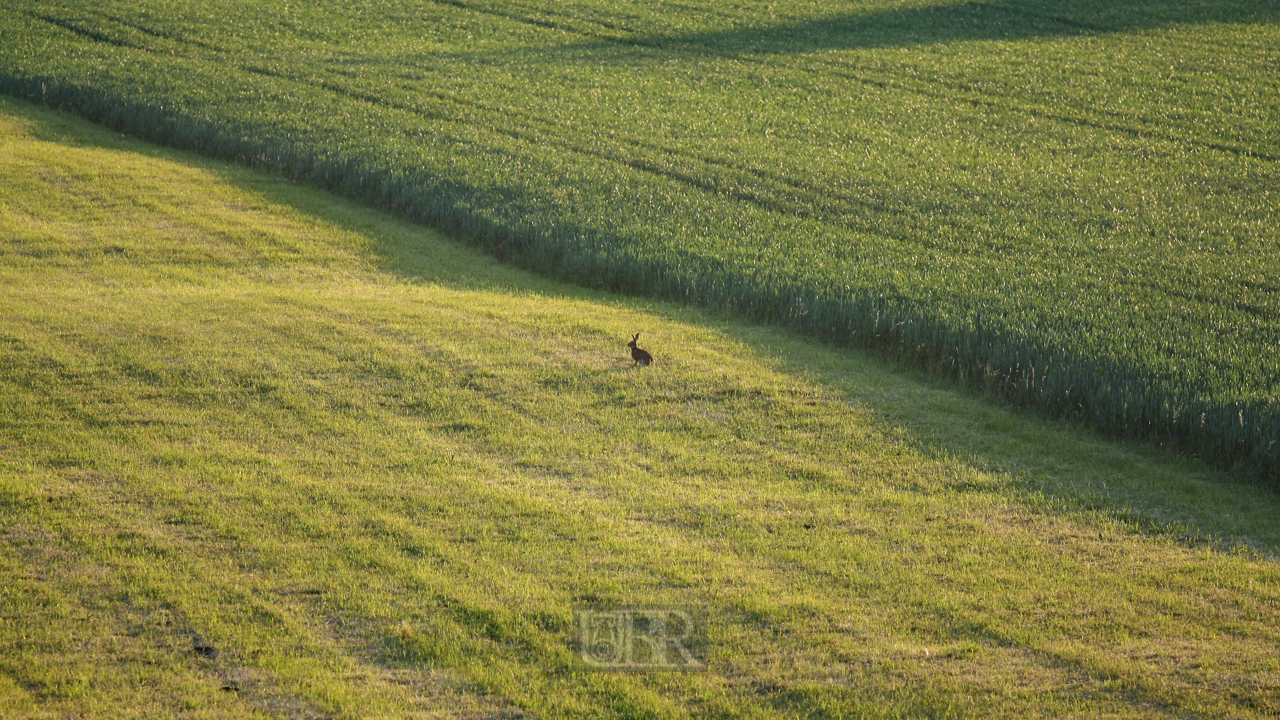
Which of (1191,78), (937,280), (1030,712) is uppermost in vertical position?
(1191,78)

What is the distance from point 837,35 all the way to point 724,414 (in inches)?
1082

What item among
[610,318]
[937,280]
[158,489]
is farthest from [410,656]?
[937,280]

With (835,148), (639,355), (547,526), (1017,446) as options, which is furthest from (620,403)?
(835,148)

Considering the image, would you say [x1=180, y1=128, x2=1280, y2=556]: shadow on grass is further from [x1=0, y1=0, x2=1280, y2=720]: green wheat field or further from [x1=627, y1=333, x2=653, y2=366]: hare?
[x1=627, y1=333, x2=653, y2=366]: hare

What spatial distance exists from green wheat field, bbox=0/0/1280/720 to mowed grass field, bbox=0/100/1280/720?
0.14 feet

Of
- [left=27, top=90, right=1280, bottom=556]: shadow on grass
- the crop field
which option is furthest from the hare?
the crop field

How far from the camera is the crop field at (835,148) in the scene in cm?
1330

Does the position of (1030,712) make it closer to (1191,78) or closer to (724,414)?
(724,414)

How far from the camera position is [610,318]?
14625 millimetres

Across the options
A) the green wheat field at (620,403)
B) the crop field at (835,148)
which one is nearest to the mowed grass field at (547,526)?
the green wheat field at (620,403)

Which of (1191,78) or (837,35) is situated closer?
(1191,78)

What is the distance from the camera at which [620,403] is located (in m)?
11.6

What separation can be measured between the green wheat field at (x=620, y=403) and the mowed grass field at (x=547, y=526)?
41 millimetres

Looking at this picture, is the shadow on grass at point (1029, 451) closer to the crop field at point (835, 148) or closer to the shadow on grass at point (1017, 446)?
the shadow on grass at point (1017, 446)
